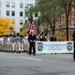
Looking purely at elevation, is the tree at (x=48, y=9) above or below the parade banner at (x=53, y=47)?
above

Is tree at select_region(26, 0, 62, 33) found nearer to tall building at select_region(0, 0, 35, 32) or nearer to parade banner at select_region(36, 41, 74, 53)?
parade banner at select_region(36, 41, 74, 53)

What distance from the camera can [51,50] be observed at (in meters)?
27.4

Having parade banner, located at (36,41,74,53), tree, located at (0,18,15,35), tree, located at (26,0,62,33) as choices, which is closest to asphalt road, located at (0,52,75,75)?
parade banner, located at (36,41,74,53)

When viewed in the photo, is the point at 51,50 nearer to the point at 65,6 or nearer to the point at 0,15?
the point at 65,6

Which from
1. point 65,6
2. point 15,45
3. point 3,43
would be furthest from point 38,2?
point 15,45

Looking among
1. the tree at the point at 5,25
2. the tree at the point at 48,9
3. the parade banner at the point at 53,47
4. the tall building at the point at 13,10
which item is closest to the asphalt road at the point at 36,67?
the parade banner at the point at 53,47

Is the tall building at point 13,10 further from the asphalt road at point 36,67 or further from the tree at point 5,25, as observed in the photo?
the asphalt road at point 36,67

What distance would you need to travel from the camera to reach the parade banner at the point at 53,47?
27000 millimetres

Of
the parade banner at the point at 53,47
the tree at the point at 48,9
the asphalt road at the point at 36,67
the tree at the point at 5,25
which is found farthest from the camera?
the tree at the point at 5,25

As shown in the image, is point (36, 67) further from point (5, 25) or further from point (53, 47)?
point (5, 25)

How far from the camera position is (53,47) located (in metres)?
27.4

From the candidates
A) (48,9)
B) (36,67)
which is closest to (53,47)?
(36,67)

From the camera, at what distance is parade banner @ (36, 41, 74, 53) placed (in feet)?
88.6

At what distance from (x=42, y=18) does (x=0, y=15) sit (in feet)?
240
